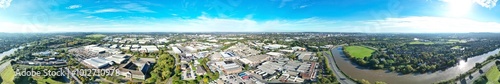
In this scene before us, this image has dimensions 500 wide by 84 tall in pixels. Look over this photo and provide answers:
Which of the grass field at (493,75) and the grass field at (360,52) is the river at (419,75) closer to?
the grass field at (493,75)

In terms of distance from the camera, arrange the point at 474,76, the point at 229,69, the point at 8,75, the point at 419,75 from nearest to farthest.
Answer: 1. the point at 8,75
2. the point at 474,76
3. the point at 419,75
4. the point at 229,69

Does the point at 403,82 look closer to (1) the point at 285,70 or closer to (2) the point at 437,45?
(1) the point at 285,70

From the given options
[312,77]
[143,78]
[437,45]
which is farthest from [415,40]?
[143,78]

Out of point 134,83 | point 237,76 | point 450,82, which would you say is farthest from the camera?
point 237,76

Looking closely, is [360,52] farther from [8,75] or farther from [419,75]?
[8,75]

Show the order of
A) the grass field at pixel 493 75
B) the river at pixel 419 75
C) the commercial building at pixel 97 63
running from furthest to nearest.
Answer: the commercial building at pixel 97 63 → the river at pixel 419 75 → the grass field at pixel 493 75

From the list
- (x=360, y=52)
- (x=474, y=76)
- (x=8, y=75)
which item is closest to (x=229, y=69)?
(x=8, y=75)

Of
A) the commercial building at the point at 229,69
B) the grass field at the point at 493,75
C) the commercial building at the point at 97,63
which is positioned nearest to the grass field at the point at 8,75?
the commercial building at the point at 97,63

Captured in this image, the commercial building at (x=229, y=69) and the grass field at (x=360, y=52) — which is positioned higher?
the grass field at (x=360, y=52)
